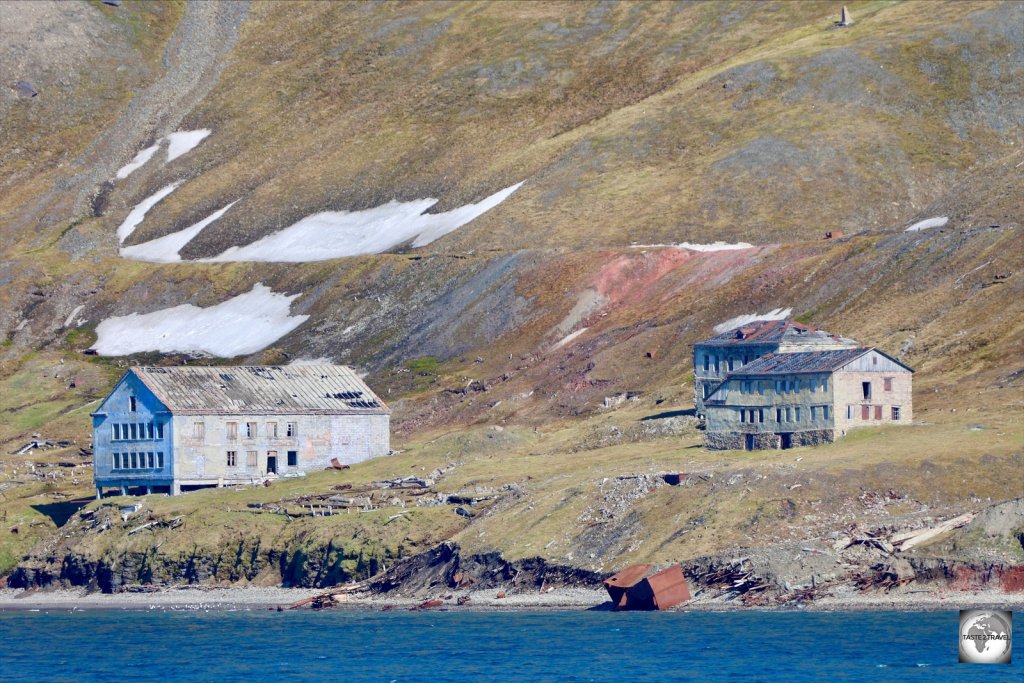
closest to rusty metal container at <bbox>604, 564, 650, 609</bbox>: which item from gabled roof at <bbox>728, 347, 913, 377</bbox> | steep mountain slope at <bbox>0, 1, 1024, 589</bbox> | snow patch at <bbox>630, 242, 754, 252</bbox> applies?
steep mountain slope at <bbox>0, 1, 1024, 589</bbox>

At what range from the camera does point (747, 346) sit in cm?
11669

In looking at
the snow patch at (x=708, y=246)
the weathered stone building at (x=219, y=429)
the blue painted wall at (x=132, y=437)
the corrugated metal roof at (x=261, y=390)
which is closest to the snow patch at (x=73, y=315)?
the snow patch at (x=708, y=246)

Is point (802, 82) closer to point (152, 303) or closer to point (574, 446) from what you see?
point (152, 303)

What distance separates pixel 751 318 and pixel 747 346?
69.1 feet

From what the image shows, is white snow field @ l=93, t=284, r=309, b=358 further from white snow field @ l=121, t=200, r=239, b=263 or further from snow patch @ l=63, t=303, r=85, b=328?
white snow field @ l=121, t=200, r=239, b=263

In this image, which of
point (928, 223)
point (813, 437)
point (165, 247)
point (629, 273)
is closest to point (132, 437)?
point (813, 437)

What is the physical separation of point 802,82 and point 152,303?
63071mm

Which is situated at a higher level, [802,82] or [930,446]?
[802,82]

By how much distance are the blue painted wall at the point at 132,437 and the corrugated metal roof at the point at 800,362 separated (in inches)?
1358

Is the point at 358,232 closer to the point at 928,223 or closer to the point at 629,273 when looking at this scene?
the point at 629,273

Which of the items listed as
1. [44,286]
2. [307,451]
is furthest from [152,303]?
[307,451]

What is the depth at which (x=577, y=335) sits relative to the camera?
149500 millimetres

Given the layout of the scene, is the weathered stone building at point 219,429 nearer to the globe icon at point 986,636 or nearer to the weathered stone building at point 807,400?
the weathered stone building at point 807,400

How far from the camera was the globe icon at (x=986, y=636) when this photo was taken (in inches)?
2411
